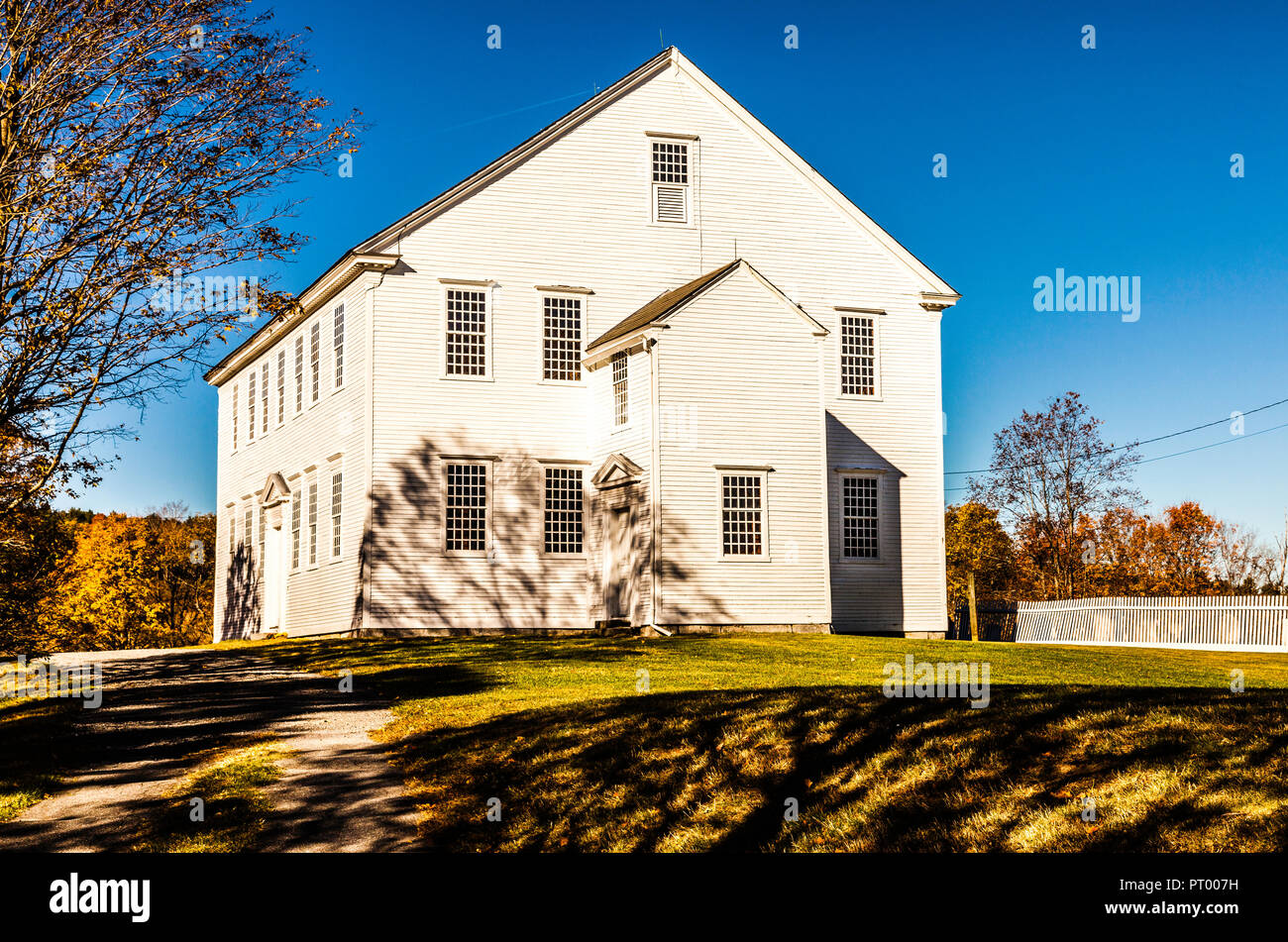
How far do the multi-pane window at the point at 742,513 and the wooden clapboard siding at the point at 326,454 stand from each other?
8.16 metres

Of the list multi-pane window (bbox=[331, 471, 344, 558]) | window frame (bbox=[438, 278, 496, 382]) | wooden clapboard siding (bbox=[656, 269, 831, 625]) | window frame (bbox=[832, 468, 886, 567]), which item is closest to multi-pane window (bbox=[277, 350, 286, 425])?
multi-pane window (bbox=[331, 471, 344, 558])

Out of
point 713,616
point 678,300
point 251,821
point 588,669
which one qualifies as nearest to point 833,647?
point 713,616

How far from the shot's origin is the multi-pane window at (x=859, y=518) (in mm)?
31625

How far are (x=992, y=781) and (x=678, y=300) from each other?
19854 millimetres

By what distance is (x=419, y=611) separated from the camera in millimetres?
28188

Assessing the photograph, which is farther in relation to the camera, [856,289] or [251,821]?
[856,289]

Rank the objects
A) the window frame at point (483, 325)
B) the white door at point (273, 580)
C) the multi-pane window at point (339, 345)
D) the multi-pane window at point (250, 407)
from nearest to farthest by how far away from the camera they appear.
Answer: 1. the window frame at point (483, 325)
2. the multi-pane window at point (339, 345)
3. the white door at point (273, 580)
4. the multi-pane window at point (250, 407)

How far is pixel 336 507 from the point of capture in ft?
100

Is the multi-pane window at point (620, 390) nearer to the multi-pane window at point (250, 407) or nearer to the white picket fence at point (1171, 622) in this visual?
the multi-pane window at point (250, 407)

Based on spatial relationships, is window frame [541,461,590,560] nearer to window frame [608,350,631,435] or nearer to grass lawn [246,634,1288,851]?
window frame [608,350,631,435]

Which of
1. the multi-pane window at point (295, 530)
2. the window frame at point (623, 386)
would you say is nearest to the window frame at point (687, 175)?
the window frame at point (623, 386)

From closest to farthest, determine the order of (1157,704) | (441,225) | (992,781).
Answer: (992,781), (1157,704), (441,225)

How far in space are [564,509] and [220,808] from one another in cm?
1986
